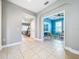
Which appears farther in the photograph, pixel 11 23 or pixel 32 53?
pixel 11 23

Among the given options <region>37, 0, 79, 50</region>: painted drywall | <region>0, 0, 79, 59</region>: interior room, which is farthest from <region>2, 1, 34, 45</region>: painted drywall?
<region>37, 0, 79, 50</region>: painted drywall

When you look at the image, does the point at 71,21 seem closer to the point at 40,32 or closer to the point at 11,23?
the point at 40,32

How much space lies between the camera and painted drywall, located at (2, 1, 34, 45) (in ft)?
13.4

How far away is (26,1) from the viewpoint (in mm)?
4199

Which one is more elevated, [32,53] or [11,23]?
[11,23]

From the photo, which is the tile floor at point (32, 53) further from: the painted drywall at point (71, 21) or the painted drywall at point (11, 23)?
the painted drywall at point (11, 23)

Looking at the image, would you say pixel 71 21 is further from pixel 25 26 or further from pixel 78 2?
pixel 25 26

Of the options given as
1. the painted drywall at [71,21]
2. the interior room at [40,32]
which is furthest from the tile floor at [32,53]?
the painted drywall at [71,21]

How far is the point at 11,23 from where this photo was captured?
14.6 ft

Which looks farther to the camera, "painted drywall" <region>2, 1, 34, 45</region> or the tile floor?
"painted drywall" <region>2, 1, 34, 45</region>

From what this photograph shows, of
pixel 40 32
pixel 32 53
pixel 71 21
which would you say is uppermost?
pixel 71 21

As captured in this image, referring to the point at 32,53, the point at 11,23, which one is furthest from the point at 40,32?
the point at 32,53

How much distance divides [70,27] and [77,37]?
590 millimetres

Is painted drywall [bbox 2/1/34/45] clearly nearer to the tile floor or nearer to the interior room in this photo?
the interior room
